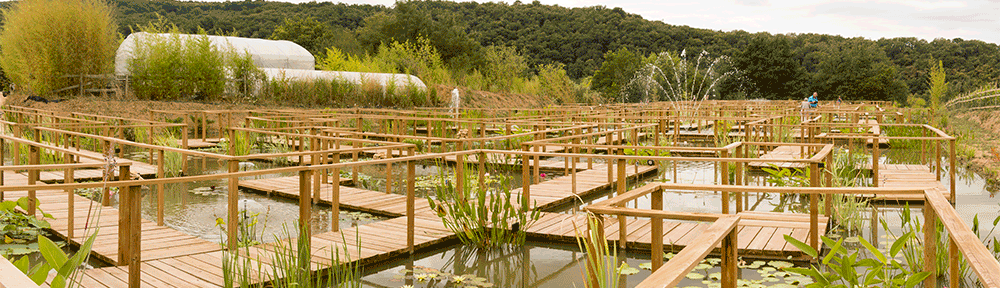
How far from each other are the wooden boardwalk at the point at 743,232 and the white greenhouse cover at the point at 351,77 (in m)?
18.3

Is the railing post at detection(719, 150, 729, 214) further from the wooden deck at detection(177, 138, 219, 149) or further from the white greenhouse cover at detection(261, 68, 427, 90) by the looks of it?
the white greenhouse cover at detection(261, 68, 427, 90)

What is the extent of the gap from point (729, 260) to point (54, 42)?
1970cm

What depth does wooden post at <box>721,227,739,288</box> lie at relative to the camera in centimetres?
222

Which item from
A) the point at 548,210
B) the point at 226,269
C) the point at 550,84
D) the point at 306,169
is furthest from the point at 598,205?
the point at 550,84

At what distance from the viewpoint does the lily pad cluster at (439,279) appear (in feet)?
14.7

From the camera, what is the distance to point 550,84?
31.2 meters

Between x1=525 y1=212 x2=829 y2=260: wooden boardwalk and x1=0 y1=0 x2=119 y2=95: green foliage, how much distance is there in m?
16.4

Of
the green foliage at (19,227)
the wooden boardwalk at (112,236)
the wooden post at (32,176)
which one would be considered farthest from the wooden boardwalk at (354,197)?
the green foliage at (19,227)

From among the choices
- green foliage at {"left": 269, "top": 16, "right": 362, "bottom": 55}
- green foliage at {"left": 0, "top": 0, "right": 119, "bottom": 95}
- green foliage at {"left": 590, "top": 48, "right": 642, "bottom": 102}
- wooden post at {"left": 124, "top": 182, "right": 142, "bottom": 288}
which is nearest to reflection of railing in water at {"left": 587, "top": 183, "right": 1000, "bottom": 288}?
wooden post at {"left": 124, "top": 182, "right": 142, "bottom": 288}

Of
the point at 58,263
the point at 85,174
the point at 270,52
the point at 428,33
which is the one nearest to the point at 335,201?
the point at 58,263

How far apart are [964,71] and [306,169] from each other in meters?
53.3

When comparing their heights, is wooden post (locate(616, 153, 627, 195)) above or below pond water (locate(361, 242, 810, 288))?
above

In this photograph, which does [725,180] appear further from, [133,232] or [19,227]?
[19,227]

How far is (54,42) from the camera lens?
17906 millimetres
